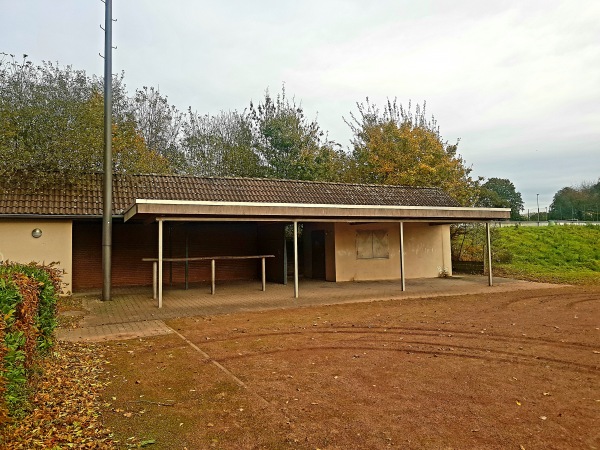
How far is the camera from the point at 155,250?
1445 cm

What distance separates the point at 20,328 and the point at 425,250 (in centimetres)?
1465

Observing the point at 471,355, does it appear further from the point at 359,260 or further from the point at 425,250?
the point at 425,250

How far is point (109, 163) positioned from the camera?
10938 millimetres

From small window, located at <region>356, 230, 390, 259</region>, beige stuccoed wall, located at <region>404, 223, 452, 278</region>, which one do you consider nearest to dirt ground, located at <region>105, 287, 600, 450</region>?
small window, located at <region>356, 230, 390, 259</region>

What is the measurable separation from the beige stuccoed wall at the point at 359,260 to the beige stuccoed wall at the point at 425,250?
484 mm

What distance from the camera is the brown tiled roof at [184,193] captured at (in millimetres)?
11930

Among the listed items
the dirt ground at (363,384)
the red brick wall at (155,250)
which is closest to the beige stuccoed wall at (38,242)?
the red brick wall at (155,250)

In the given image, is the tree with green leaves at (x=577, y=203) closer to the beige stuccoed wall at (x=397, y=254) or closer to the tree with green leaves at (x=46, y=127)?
the beige stuccoed wall at (x=397, y=254)

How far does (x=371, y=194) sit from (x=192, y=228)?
6639 mm

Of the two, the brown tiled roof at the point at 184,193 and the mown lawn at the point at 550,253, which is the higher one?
the brown tiled roof at the point at 184,193

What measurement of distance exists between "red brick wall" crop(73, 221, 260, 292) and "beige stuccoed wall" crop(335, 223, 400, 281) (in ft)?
9.88

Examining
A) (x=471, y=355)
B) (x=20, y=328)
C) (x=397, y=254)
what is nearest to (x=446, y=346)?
(x=471, y=355)

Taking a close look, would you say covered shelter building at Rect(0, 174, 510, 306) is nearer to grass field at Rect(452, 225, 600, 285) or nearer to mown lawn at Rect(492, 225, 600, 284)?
grass field at Rect(452, 225, 600, 285)

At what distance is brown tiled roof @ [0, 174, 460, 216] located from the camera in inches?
470
